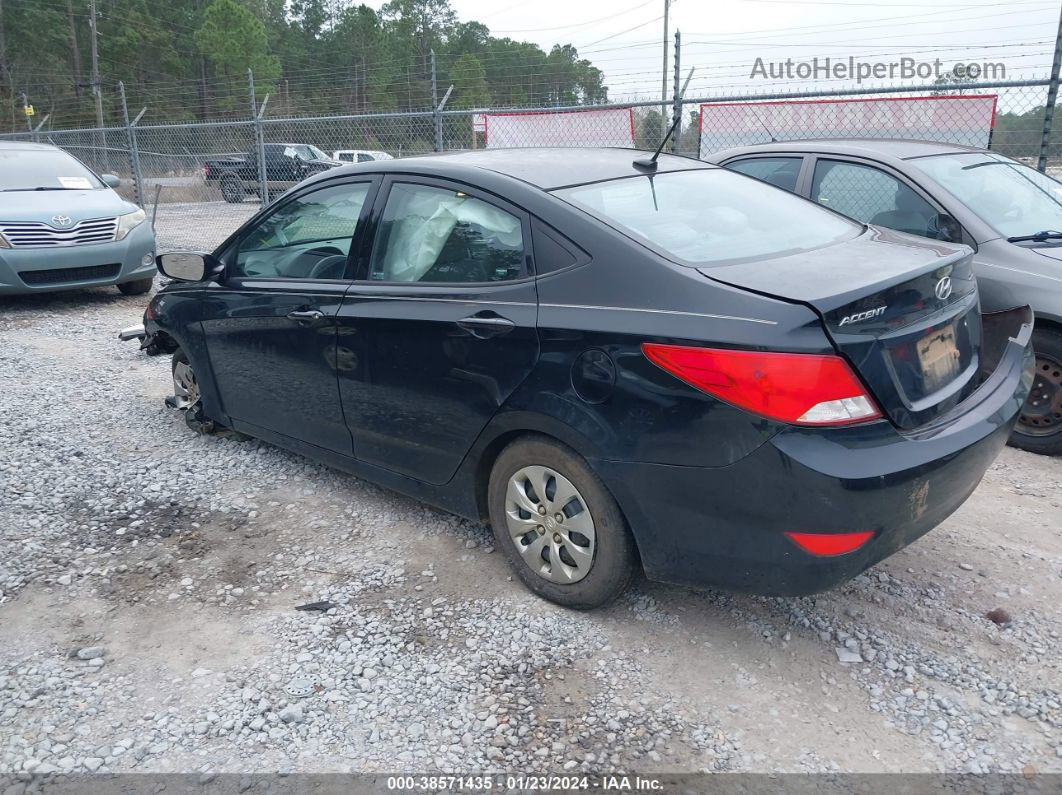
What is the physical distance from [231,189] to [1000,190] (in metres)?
18.2

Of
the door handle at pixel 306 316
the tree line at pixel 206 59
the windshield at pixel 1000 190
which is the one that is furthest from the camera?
the tree line at pixel 206 59

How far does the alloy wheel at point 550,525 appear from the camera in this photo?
9.82 ft

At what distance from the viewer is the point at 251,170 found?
20.0 m

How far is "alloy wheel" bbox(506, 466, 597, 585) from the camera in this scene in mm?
2992

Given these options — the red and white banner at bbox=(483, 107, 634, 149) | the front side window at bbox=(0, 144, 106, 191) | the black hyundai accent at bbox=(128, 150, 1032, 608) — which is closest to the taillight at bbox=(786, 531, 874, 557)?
the black hyundai accent at bbox=(128, 150, 1032, 608)

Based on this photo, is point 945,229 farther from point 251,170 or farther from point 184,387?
point 251,170

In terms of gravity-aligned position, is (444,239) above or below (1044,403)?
above

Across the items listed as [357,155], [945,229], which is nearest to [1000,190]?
[945,229]

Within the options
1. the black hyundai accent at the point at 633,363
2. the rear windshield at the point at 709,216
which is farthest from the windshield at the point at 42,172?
the rear windshield at the point at 709,216

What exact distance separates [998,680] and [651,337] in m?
1.58

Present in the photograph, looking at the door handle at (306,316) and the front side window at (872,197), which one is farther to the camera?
the front side window at (872,197)

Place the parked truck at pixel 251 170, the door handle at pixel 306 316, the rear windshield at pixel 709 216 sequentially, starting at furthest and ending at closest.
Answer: the parked truck at pixel 251 170 < the door handle at pixel 306 316 < the rear windshield at pixel 709 216

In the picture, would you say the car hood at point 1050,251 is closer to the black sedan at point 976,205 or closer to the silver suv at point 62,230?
the black sedan at point 976,205

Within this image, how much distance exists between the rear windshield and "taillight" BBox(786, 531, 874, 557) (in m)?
0.94
